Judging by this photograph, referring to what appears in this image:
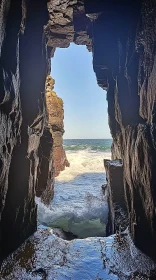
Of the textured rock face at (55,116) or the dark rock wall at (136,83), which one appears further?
the textured rock face at (55,116)

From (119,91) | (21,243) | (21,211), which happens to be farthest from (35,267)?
(119,91)

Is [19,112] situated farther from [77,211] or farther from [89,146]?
[89,146]

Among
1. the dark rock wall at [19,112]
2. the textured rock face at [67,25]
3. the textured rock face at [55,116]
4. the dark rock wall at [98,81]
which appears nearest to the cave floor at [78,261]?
the dark rock wall at [98,81]

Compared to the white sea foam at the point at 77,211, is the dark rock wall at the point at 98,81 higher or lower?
higher

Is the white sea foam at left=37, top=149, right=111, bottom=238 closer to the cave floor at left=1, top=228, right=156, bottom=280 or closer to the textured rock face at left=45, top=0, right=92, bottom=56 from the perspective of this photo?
the cave floor at left=1, top=228, right=156, bottom=280

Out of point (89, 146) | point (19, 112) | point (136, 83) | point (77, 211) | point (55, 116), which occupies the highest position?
point (136, 83)

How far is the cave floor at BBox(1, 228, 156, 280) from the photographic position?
385 cm

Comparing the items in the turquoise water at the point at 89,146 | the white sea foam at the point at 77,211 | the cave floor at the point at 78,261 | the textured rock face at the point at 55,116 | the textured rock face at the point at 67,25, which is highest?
the textured rock face at the point at 67,25

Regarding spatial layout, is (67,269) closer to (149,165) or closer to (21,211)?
(21,211)

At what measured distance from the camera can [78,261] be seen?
4.44 metres

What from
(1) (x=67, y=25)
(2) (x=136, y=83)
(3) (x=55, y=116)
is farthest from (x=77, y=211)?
(1) (x=67, y=25)

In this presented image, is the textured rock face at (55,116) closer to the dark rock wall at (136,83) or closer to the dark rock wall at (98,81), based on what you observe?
the dark rock wall at (98,81)

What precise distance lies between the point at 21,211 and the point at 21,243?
799mm

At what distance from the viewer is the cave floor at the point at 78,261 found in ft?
12.6
